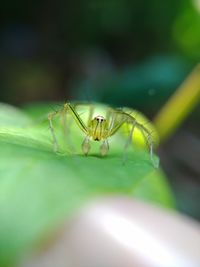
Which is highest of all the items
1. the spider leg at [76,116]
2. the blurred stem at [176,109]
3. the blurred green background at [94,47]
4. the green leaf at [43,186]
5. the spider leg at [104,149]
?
the green leaf at [43,186]

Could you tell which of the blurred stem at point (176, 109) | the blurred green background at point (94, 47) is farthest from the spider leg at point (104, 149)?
the blurred green background at point (94, 47)

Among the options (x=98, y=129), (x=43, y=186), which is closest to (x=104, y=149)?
(x=98, y=129)

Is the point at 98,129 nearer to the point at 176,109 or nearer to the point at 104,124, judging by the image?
the point at 104,124

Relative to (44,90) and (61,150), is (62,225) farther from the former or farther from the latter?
(44,90)

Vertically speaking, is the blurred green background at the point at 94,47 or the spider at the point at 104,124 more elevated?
the spider at the point at 104,124

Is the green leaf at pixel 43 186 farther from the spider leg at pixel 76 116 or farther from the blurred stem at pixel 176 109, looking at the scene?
the blurred stem at pixel 176 109

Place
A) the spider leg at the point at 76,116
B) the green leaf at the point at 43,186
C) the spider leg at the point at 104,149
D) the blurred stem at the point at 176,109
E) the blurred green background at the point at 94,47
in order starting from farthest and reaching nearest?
the blurred green background at the point at 94,47
the blurred stem at the point at 176,109
the spider leg at the point at 76,116
the spider leg at the point at 104,149
the green leaf at the point at 43,186

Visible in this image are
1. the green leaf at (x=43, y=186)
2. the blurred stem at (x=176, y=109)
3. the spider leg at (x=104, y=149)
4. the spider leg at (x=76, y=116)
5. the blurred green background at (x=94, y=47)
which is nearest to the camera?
the green leaf at (x=43, y=186)

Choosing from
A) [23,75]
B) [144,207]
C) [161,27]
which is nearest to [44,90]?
[23,75]

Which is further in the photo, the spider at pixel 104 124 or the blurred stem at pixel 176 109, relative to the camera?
the blurred stem at pixel 176 109
